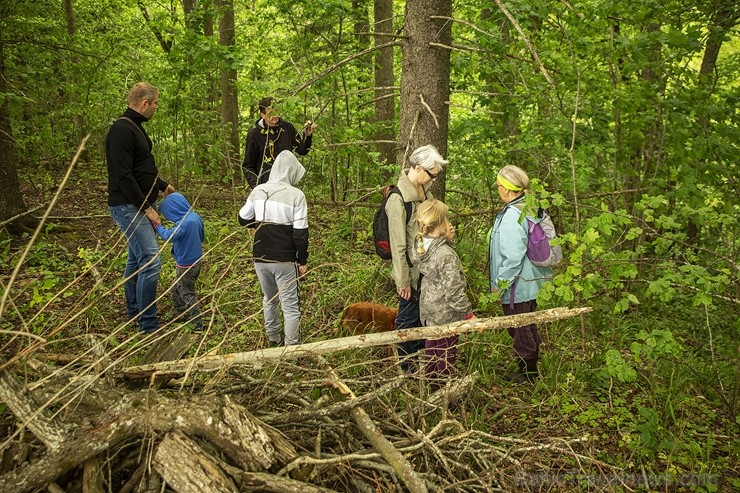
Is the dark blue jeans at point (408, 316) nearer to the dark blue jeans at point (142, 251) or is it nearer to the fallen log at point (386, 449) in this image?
the fallen log at point (386, 449)

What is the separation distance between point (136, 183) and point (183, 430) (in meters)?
2.76

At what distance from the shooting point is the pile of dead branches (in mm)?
2420

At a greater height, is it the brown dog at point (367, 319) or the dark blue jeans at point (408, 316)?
the dark blue jeans at point (408, 316)

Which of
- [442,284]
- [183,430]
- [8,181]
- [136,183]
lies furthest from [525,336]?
[8,181]

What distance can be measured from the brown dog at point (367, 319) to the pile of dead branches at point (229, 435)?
46.5 inches

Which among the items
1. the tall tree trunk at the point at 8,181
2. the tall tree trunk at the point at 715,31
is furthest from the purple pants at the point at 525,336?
the tall tree trunk at the point at 8,181

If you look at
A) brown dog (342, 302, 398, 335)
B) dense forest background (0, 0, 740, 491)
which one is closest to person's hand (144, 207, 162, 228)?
dense forest background (0, 0, 740, 491)

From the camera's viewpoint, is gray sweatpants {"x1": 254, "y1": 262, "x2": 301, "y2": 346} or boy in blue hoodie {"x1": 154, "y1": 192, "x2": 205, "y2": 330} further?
boy in blue hoodie {"x1": 154, "y1": 192, "x2": 205, "y2": 330}

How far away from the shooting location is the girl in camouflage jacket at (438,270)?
3.87 meters

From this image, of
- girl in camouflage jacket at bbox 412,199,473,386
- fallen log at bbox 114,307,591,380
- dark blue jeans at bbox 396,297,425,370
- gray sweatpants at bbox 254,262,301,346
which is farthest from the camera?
gray sweatpants at bbox 254,262,301,346

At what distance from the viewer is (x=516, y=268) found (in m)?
4.12

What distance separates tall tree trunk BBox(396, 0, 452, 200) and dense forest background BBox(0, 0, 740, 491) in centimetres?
2

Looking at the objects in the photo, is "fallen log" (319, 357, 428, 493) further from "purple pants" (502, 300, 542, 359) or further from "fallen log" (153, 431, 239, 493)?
"purple pants" (502, 300, 542, 359)

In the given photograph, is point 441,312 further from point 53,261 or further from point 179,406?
point 53,261
